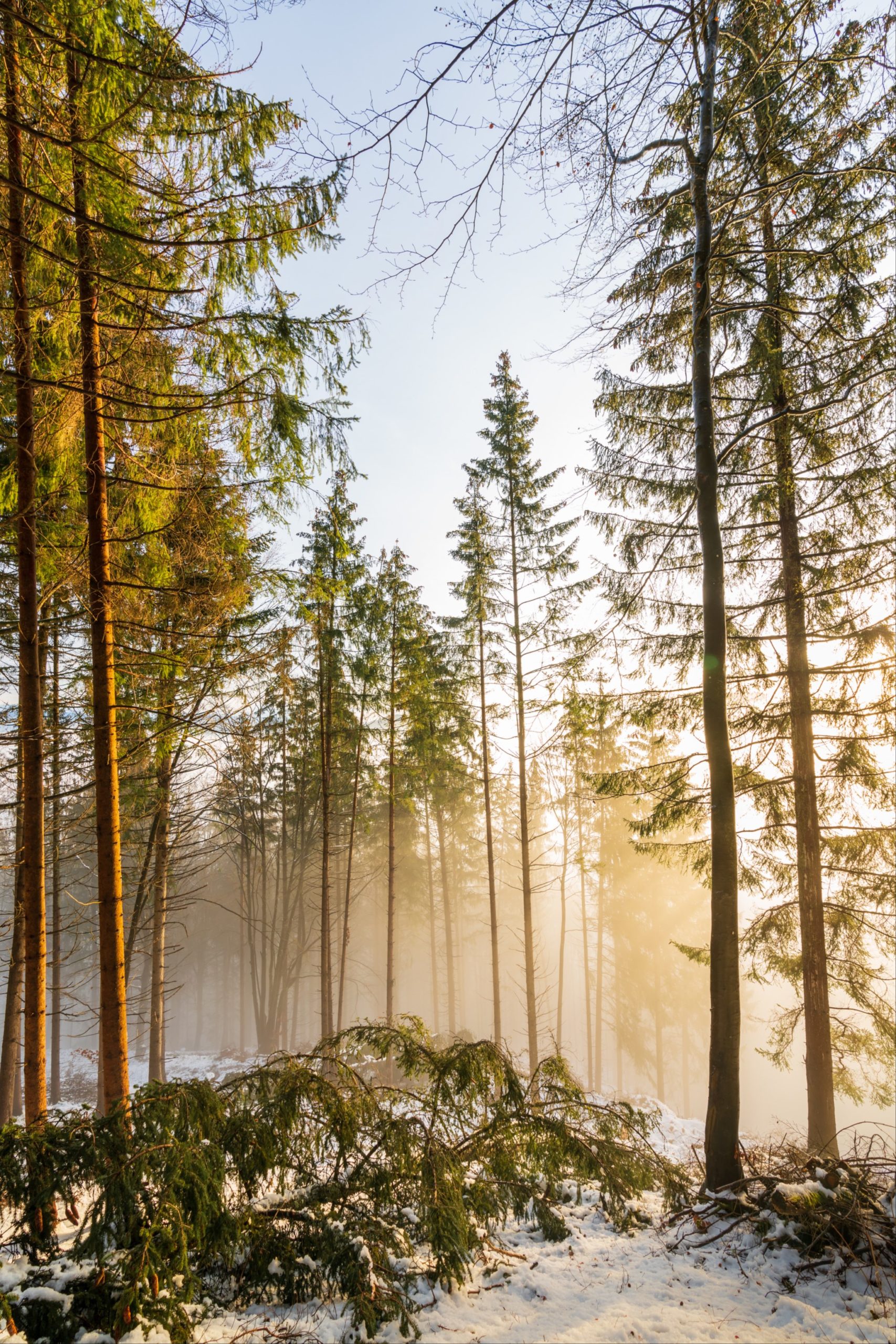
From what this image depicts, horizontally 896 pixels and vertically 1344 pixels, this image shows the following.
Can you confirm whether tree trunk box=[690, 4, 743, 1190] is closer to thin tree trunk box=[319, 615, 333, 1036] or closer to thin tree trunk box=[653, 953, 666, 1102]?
thin tree trunk box=[319, 615, 333, 1036]

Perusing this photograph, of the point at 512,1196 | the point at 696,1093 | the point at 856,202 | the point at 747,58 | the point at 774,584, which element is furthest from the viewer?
the point at 696,1093

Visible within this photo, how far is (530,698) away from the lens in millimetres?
13328

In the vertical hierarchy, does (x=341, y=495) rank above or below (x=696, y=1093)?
above

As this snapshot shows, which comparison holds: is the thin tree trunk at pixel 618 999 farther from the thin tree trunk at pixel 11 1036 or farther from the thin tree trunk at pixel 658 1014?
the thin tree trunk at pixel 11 1036

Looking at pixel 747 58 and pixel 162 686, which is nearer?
pixel 747 58

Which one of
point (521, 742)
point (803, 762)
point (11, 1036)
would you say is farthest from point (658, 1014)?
point (11, 1036)

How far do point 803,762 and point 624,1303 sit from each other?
20.0ft

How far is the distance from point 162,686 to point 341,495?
8361 mm

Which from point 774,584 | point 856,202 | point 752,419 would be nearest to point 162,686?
point 774,584

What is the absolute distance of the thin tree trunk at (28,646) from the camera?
445 centimetres

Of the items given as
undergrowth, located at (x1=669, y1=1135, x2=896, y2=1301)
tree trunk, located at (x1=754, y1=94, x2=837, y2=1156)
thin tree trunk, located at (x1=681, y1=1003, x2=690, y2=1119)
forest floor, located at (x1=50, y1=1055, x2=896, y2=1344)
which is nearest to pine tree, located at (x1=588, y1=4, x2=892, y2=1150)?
tree trunk, located at (x1=754, y1=94, x2=837, y2=1156)

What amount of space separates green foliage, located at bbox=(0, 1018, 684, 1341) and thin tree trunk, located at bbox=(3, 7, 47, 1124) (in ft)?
4.88

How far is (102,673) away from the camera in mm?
4875

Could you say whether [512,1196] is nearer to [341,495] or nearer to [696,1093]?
[341,495]
